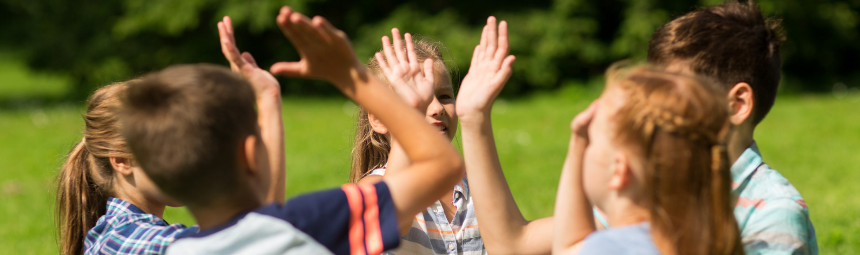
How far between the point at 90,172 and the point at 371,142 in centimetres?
101

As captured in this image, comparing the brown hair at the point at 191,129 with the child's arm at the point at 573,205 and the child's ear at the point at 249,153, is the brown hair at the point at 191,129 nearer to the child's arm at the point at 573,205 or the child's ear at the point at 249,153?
the child's ear at the point at 249,153

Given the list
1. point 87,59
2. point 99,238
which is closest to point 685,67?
point 99,238

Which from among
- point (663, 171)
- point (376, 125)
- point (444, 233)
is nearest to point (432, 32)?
point (376, 125)

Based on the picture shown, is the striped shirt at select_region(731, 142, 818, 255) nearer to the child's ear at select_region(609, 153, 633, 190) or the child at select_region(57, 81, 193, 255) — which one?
the child's ear at select_region(609, 153, 633, 190)

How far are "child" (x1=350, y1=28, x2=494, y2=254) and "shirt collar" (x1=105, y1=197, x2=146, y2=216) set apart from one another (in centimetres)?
→ 73

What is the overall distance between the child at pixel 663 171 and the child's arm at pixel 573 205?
0.11 meters

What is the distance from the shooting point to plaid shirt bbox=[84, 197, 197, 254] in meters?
2.00

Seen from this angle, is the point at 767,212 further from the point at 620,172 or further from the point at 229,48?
the point at 229,48

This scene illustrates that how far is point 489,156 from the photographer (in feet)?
6.85

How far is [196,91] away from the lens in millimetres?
1559

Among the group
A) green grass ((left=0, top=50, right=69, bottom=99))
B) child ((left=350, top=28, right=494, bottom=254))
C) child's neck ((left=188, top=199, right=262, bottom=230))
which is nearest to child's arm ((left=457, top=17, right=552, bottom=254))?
child ((left=350, top=28, right=494, bottom=254))

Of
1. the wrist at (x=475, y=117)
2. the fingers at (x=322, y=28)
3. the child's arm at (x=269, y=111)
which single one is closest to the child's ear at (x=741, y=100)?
the wrist at (x=475, y=117)

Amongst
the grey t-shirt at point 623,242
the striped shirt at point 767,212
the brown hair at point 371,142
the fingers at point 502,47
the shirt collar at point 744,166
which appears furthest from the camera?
the brown hair at point 371,142

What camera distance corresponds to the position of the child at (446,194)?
8.22ft
